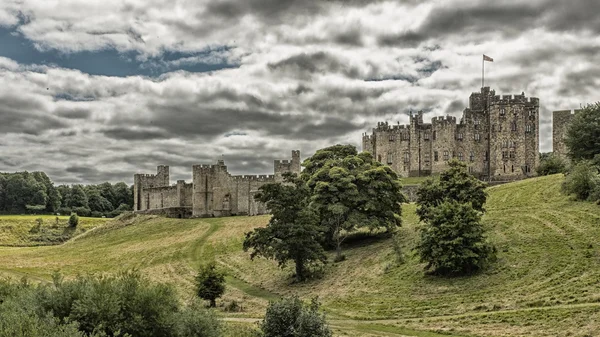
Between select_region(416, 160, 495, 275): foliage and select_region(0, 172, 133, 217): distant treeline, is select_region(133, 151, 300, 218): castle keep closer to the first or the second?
select_region(0, 172, 133, 217): distant treeline

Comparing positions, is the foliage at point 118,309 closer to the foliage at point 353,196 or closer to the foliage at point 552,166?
the foliage at point 353,196

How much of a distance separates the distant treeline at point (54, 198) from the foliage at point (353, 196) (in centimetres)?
10254

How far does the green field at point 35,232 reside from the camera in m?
94.4

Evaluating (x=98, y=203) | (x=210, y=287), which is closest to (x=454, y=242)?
(x=210, y=287)

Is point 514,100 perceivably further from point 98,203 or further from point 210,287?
point 98,203

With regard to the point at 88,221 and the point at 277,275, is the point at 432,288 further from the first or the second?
the point at 88,221

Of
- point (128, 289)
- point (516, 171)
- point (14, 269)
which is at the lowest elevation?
point (14, 269)

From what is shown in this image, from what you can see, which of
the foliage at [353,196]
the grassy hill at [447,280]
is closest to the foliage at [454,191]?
the grassy hill at [447,280]

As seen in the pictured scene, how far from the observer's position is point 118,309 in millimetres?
22594

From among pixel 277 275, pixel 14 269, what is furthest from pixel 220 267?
pixel 14 269

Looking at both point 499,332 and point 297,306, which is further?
point 499,332

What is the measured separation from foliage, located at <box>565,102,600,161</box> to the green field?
75.9m

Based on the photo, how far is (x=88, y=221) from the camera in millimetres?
114812

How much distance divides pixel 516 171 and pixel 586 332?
75.0m
